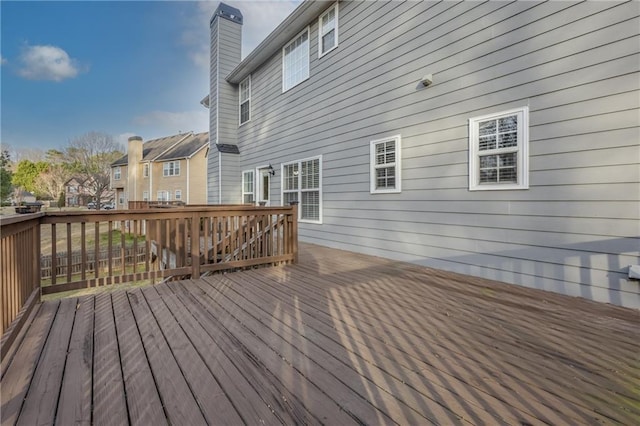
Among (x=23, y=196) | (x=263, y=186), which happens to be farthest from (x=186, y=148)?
(x=23, y=196)

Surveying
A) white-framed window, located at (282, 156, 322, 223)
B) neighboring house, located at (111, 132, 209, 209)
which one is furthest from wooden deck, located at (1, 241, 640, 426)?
neighboring house, located at (111, 132, 209, 209)

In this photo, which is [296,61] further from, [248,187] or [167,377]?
[167,377]

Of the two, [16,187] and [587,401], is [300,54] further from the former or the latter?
[16,187]

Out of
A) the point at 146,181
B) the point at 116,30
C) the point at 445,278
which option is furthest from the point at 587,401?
the point at 146,181

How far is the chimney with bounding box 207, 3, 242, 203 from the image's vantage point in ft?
30.1

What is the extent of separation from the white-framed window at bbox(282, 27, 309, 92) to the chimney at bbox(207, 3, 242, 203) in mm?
2875

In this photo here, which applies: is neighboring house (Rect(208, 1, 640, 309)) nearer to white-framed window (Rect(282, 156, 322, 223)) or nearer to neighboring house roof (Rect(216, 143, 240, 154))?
white-framed window (Rect(282, 156, 322, 223))

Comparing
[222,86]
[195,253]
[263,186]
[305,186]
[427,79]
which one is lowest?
[195,253]

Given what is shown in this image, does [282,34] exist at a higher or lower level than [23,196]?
higher

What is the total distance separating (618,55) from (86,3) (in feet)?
50.2

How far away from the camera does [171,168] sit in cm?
2100

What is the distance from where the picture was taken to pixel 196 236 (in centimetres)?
362

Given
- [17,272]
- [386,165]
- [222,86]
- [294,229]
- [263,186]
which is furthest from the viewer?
[222,86]

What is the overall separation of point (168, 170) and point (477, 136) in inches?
869
